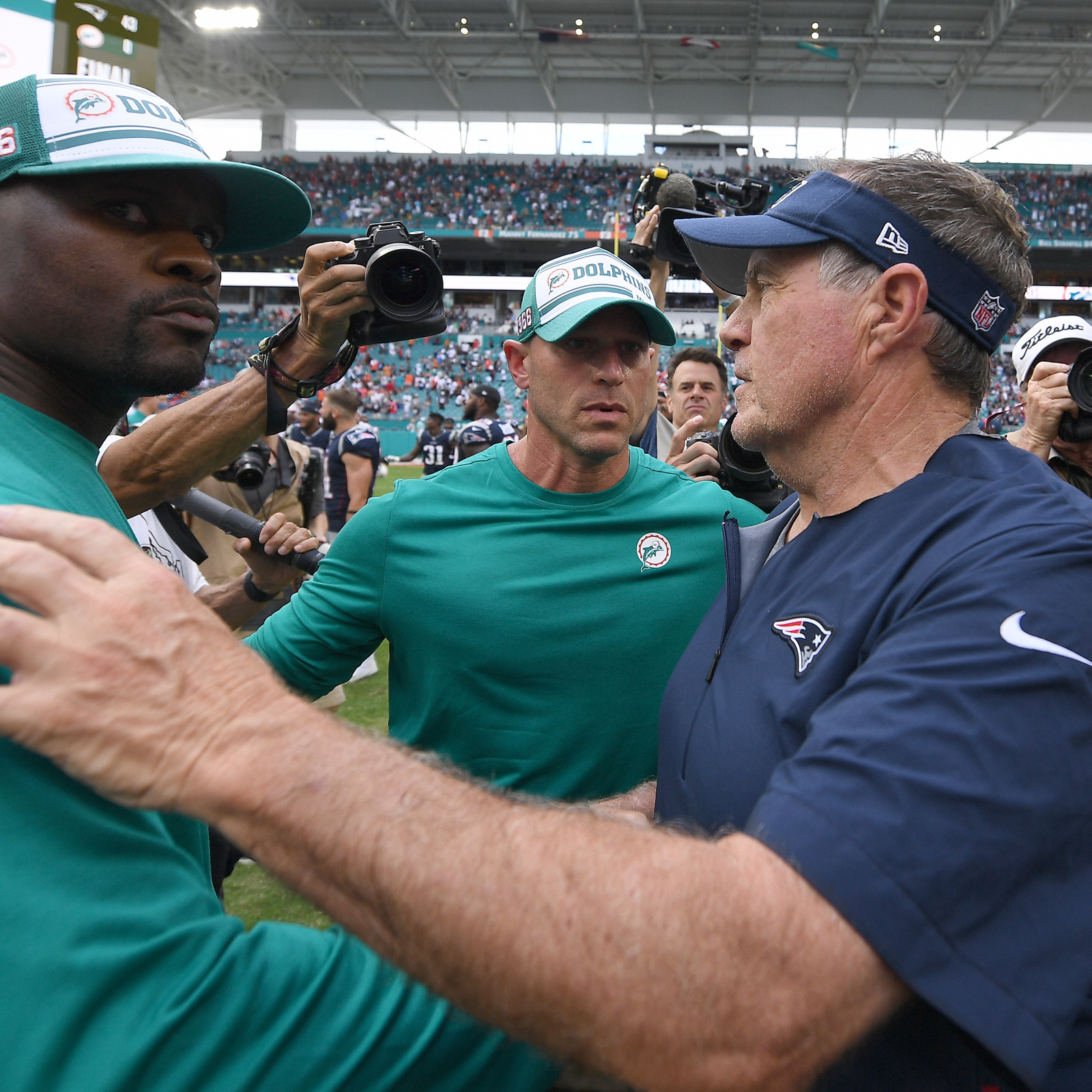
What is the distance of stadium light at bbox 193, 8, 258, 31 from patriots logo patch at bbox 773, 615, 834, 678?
41.4 m

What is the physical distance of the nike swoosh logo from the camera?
96cm

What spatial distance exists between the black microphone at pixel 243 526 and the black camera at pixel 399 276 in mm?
744

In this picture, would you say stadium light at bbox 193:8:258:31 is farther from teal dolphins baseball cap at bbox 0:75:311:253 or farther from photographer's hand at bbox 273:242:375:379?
teal dolphins baseball cap at bbox 0:75:311:253

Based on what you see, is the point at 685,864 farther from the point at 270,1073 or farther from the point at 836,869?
the point at 270,1073

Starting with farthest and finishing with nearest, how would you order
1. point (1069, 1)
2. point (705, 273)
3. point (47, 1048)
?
point (1069, 1)
point (705, 273)
point (47, 1048)

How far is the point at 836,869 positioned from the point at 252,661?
0.67 m

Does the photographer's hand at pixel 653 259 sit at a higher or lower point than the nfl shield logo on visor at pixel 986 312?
higher

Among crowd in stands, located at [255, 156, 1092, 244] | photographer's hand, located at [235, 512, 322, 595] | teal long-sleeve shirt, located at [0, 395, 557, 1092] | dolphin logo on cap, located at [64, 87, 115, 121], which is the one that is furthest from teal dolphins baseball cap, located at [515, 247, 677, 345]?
crowd in stands, located at [255, 156, 1092, 244]

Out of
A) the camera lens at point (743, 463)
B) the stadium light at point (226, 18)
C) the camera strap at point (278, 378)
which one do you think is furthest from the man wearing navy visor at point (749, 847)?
the stadium light at point (226, 18)

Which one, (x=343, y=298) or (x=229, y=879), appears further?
(x=229, y=879)

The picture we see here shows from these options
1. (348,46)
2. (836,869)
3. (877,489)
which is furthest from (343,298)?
(348,46)

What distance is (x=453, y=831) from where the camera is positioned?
0.86 m

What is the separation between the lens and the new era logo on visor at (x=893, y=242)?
1439 millimetres

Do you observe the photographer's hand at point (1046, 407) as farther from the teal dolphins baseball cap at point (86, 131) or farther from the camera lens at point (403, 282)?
the teal dolphins baseball cap at point (86, 131)
